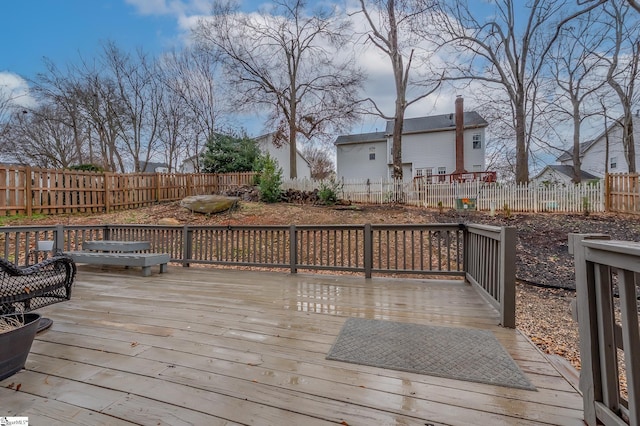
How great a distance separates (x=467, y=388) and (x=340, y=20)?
49.6 feet

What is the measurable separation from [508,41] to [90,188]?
16.2 meters

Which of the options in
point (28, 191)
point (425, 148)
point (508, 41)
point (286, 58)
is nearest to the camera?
point (28, 191)

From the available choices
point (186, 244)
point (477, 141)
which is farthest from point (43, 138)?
point (477, 141)

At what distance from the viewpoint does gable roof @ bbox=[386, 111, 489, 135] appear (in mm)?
18812

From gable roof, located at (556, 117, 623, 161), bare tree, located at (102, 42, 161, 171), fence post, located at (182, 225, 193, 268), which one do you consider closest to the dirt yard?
fence post, located at (182, 225, 193, 268)

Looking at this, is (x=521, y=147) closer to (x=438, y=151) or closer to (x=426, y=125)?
(x=438, y=151)

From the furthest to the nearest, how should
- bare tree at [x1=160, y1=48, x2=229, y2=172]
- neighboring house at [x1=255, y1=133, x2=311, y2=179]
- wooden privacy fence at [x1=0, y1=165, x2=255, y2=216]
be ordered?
neighboring house at [x1=255, y1=133, x2=311, y2=179] < bare tree at [x1=160, y1=48, x2=229, y2=172] < wooden privacy fence at [x1=0, y1=165, x2=255, y2=216]

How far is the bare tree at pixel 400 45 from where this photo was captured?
12.0m

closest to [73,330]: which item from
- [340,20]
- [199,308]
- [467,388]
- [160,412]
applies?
[199,308]

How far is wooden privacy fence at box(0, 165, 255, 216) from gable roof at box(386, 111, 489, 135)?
12287 millimetres

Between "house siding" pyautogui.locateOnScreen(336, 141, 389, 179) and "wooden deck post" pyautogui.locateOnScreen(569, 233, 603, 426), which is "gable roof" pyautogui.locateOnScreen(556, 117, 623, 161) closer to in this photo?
"house siding" pyautogui.locateOnScreen(336, 141, 389, 179)

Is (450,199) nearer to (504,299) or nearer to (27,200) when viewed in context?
(504,299)

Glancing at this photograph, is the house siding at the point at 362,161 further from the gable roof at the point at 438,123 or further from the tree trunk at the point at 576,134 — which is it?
the tree trunk at the point at 576,134

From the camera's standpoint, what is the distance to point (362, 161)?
21125mm
